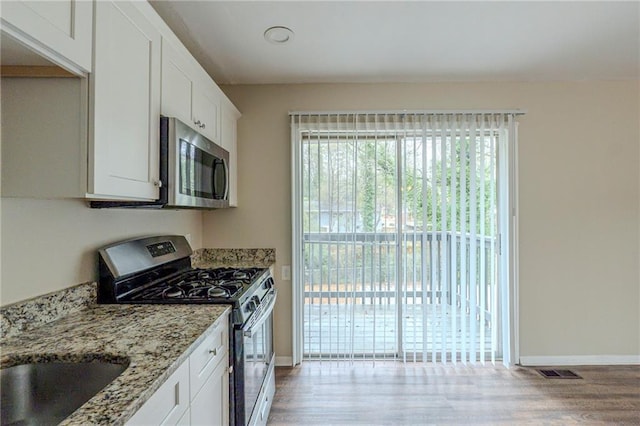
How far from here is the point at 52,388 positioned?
1045mm

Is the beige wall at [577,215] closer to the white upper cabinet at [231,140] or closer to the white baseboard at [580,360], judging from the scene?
the white baseboard at [580,360]

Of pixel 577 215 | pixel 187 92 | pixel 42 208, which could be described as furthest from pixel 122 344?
pixel 577 215

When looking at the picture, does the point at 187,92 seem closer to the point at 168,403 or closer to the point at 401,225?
the point at 168,403

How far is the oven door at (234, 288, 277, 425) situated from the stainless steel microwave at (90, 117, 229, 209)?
72 cm

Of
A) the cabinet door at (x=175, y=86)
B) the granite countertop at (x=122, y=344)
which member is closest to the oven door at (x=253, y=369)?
the granite countertop at (x=122, y=344)

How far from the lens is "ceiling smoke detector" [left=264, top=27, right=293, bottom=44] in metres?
2.11

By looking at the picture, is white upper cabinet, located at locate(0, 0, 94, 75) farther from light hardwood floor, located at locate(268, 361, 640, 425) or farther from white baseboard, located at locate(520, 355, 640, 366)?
white baseboard, located at locate(520, 355, 640, 366)

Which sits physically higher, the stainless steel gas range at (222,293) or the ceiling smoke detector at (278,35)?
the ceiling smoke detector at (278,35)

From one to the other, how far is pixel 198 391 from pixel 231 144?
200 centimetres

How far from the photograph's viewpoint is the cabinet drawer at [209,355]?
120cm

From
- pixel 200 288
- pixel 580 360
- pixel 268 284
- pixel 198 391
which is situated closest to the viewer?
pixel 198 391

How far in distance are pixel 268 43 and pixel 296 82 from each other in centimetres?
68

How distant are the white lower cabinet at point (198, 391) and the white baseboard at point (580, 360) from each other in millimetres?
2649

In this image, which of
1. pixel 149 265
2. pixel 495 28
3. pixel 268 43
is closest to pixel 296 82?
pixel 268 43
